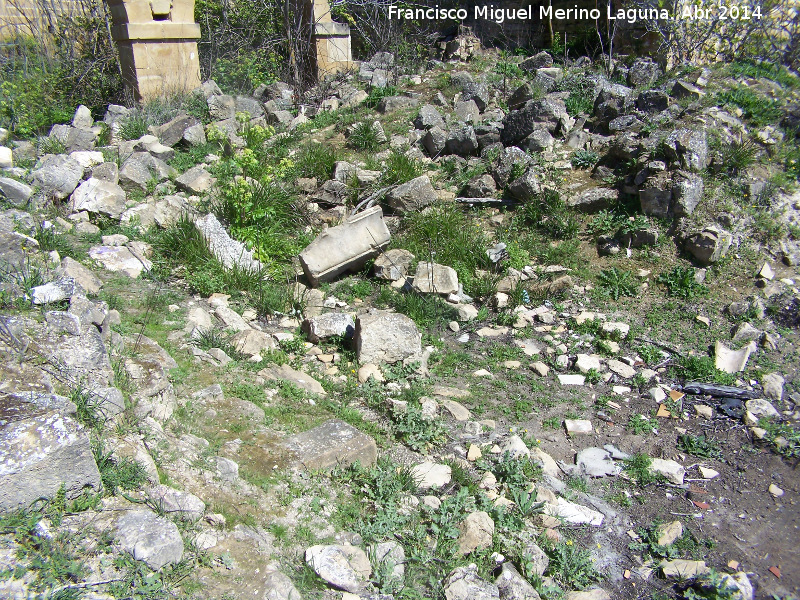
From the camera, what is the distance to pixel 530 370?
4.50 m

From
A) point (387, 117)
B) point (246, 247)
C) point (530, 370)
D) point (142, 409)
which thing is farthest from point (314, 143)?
point (142, 409)

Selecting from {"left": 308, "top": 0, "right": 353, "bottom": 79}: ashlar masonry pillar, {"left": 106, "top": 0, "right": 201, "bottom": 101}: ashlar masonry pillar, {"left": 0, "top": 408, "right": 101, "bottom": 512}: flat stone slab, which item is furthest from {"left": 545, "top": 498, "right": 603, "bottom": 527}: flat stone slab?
{"left": 308, "top": 0, "right": 353, "bottom": 79}: ashlar masonry pillar

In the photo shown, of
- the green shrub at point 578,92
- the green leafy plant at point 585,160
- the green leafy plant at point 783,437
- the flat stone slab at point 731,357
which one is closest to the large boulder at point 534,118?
the green shrub at point 578,92

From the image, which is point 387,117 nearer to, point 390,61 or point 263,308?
point 390,61

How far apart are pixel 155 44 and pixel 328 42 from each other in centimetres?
297

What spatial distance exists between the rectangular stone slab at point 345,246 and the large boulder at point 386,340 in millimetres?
1124

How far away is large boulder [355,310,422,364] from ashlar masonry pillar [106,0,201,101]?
6538mm

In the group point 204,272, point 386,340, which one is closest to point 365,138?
point 204,272

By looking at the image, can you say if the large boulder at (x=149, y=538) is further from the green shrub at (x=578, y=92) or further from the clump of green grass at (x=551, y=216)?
the green shrub at (x=578, y=92)

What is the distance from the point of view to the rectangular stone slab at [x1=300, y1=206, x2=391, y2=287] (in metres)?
5.30

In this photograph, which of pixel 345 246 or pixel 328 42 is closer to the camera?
pixel 345 246

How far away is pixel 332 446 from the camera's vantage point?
3213 millimetres

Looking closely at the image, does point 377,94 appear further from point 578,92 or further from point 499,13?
point 499,13

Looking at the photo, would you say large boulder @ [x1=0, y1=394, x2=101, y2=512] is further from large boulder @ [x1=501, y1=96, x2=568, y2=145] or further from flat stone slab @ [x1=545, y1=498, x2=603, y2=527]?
large boulder @ [x1=501, y1=96, x2=568, y2=145]
